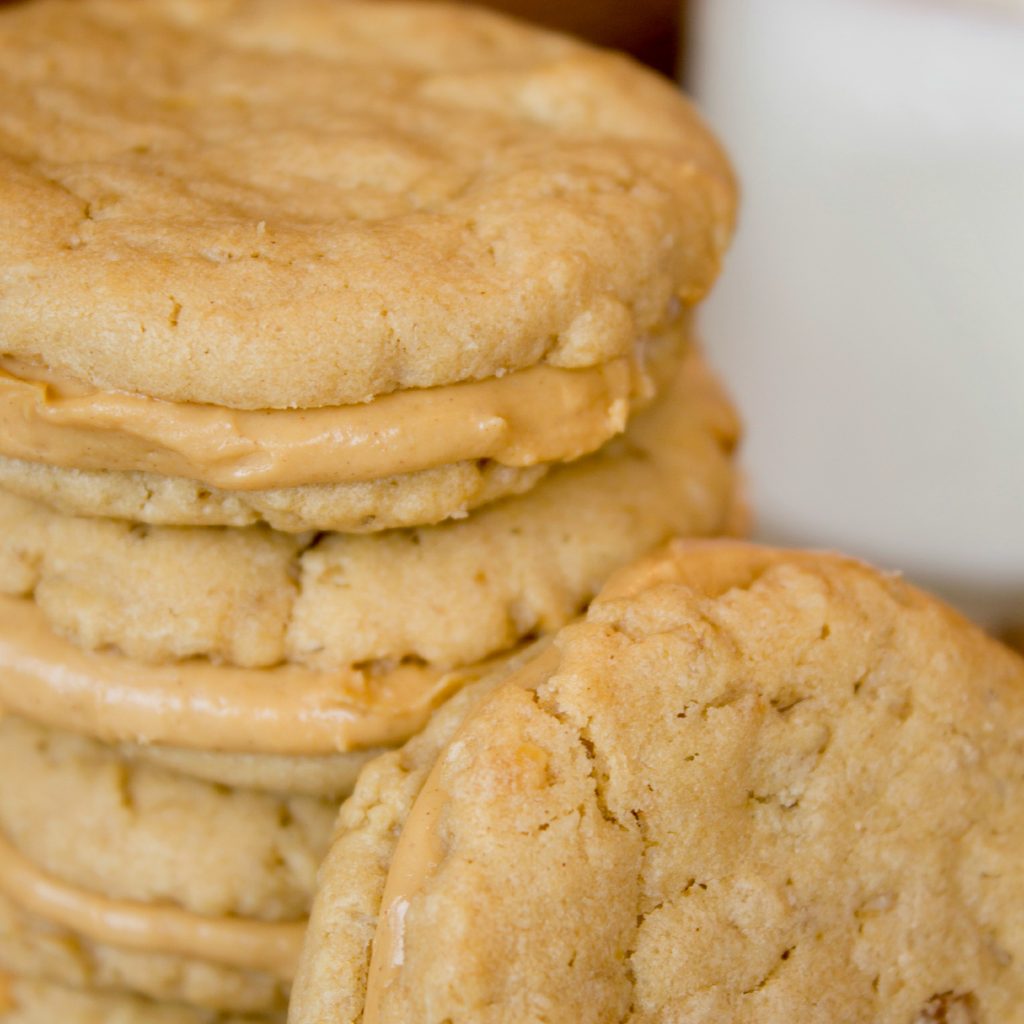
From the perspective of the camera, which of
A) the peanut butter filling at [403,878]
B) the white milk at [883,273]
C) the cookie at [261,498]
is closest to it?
the peanut butter filling at [403,878]

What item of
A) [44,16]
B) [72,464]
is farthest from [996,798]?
[44,16]

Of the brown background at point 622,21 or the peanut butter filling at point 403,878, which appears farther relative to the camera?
the brown background at point 622,21

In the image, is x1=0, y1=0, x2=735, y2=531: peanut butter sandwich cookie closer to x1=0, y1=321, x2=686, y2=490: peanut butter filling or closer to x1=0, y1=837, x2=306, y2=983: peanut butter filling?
x1=0, y1=321, x2=686, y2=490: peanut butter filling

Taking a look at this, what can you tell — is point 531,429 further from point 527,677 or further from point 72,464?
point 72,464

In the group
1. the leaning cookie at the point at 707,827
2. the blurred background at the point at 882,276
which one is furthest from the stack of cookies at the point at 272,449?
the blurred background at the point at 882,276

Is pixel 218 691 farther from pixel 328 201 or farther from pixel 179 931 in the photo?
pixel 328 201

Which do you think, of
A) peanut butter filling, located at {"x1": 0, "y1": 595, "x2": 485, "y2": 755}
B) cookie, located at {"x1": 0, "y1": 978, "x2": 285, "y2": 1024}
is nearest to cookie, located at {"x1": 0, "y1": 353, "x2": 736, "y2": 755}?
peanut butter filling, located at {"x1": 0, "y1": 595, "x2": 485, "y2": 755}

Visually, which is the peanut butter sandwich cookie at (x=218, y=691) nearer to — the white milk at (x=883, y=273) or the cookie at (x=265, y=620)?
the cookie at (x=265, y=620)
